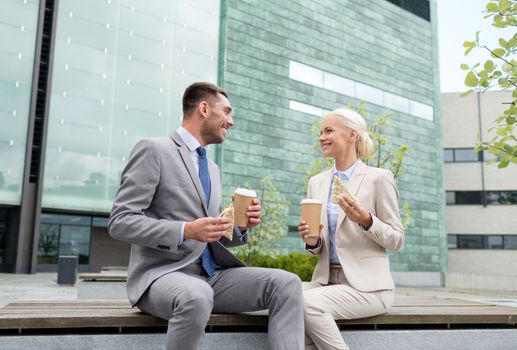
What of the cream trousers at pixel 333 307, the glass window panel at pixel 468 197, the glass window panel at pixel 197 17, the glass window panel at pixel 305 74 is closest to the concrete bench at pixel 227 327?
the cream trousers at pixel 333 307

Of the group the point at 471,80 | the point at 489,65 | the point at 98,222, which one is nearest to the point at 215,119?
the point at 471,80

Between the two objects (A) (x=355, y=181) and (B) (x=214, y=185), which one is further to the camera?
(A) (x=355, y=181)

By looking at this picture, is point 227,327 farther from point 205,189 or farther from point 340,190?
point 340,190

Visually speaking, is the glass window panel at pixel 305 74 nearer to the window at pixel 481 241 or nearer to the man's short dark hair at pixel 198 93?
the window at pixel 481 241

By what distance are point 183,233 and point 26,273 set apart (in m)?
22.5

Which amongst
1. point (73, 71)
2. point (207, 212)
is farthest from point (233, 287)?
point (73, 71)

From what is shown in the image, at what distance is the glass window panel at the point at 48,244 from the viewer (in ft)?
77.5

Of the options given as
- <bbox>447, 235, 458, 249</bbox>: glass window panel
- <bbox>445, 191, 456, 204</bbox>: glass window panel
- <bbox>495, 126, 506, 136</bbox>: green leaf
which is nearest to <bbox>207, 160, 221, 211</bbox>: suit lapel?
<bbox>495, 126, 506, 136</bbox>: green leaf

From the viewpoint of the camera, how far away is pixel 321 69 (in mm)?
29375

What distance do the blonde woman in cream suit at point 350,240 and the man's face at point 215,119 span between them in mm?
875

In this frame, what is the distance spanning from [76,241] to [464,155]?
3082 cm

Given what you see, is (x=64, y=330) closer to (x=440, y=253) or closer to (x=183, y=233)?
(x=183, y=233)

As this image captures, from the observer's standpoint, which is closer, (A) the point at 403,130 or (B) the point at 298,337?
(B) the point at 298,337

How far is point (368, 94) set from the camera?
31969 millimetres
